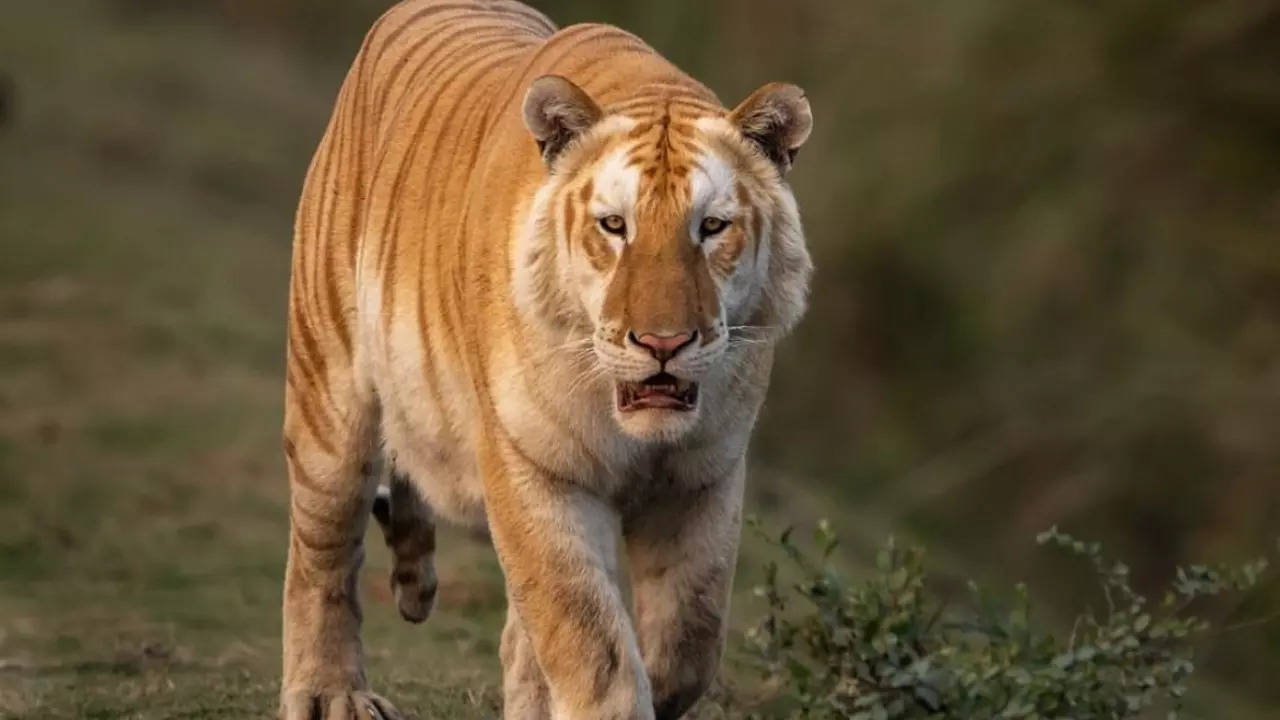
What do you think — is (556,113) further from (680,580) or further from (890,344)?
(890,344)

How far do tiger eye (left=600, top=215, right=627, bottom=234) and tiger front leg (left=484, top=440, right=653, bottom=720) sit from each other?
18.0 inches

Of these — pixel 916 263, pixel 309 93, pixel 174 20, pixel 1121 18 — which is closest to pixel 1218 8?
pixel 1121 18

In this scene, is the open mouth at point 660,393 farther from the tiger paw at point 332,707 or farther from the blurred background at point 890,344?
the blurred background at point 890,344

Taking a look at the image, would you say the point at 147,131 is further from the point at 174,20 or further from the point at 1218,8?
the point at 1218,8

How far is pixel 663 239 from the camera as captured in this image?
4.49 meters

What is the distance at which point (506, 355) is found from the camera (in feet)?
15.6

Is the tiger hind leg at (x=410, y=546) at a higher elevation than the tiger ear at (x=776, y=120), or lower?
lower

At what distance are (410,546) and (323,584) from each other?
285mm

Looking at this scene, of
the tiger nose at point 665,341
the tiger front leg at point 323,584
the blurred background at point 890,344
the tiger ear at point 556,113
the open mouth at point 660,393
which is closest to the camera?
the tiger nose at point 665,341

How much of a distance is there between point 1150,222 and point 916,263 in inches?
74.3

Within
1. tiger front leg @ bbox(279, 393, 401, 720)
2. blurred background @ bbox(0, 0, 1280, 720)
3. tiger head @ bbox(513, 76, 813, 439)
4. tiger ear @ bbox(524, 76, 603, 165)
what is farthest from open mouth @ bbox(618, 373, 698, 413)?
blurred background @ bbox(0, 0, 1280, 720)

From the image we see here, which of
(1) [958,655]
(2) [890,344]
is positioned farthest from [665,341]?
(2) [890,344]

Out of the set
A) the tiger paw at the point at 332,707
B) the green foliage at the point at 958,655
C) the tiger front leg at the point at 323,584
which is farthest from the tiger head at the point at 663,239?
the tiger paw at the point at 332,707

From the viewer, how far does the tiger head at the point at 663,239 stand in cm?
443
